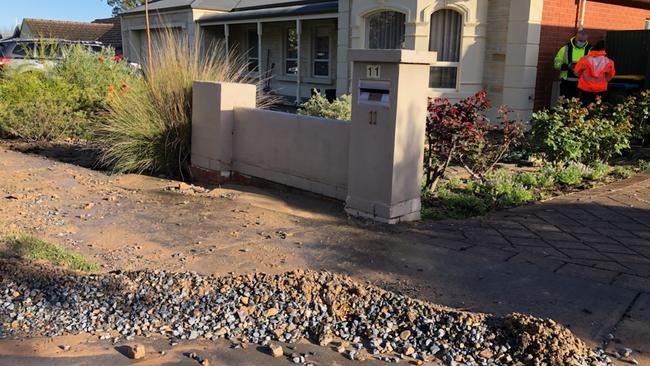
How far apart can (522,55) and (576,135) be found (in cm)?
386

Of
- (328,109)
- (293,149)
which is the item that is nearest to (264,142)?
(293,149)

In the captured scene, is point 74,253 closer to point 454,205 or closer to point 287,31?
point 454,205

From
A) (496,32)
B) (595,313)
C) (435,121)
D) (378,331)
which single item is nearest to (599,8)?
(496,32)

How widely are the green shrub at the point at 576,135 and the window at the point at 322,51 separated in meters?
11.2

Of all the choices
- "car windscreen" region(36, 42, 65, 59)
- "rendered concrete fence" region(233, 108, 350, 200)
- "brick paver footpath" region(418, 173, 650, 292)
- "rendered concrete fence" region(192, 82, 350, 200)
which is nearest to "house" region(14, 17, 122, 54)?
"car windscreen" region(36, 42, 65, 59)

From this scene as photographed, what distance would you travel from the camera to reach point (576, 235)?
5848 millimetres

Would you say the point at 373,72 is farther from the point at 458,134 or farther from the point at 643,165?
the point at 643,165

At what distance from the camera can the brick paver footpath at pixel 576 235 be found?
5.00m

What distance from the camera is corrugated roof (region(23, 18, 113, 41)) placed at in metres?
39.1

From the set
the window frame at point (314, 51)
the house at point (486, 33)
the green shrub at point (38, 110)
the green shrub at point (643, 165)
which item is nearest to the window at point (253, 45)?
the window frame at point (314, 51)

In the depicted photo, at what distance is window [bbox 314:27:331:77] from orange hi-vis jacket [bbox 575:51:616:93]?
30.6 feet

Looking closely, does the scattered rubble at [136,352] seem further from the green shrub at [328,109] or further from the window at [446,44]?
the window at [446,44]

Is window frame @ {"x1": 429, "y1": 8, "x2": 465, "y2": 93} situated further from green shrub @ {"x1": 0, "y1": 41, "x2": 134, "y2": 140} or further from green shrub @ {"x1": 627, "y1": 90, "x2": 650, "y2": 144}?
green shrub @ {"x1": 0, "y1": 41, "x2": 134, "y2": 140}

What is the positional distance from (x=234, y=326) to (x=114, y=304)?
2.92 feet
